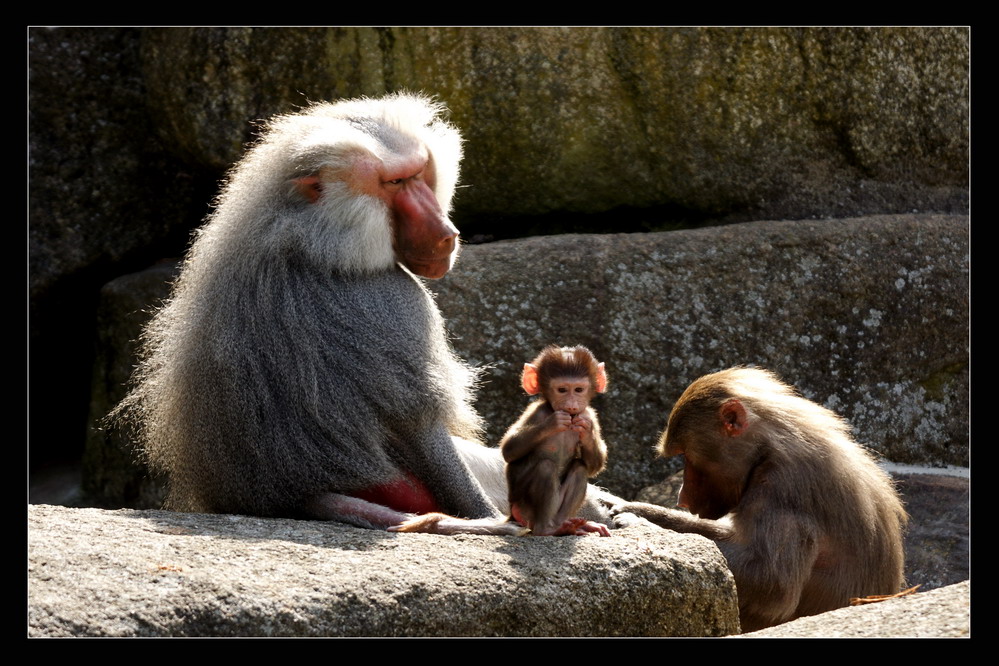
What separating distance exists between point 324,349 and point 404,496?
0.65m

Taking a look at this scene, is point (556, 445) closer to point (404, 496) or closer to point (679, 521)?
point (404, 496)

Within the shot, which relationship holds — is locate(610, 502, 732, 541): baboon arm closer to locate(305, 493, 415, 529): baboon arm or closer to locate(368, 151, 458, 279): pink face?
locate(305, 493, 415, 529): baboon arm

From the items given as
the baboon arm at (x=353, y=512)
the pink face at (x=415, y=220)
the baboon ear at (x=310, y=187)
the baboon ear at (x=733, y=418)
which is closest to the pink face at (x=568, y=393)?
the baboon arm at (x=353, y=512)

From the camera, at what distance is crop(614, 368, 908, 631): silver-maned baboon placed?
5.25 m

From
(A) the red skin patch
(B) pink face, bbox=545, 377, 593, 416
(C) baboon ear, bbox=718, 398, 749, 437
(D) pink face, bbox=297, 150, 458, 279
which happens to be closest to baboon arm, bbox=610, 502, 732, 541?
(C) baboon ear, bbox=718, 398, 749, 437

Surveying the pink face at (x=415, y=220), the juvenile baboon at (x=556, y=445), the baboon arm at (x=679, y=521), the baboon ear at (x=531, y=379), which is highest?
the pink face at (x=415, y=220)

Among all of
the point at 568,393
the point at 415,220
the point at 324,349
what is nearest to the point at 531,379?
the point at 568,393

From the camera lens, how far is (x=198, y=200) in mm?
8773

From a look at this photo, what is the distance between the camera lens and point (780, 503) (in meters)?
5.37

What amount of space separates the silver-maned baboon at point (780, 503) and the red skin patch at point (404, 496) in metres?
0.88

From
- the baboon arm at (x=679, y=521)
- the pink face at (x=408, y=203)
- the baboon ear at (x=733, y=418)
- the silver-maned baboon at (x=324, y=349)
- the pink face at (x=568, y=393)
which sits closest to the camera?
the pink face at (x=568, y=393)

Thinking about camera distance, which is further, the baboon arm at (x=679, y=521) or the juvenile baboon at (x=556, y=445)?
the baboon arm at (x=679, y=521)

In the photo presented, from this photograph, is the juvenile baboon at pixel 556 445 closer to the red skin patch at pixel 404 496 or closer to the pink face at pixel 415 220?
the red skin patch at pixel 404 496

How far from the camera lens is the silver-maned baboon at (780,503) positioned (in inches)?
207
